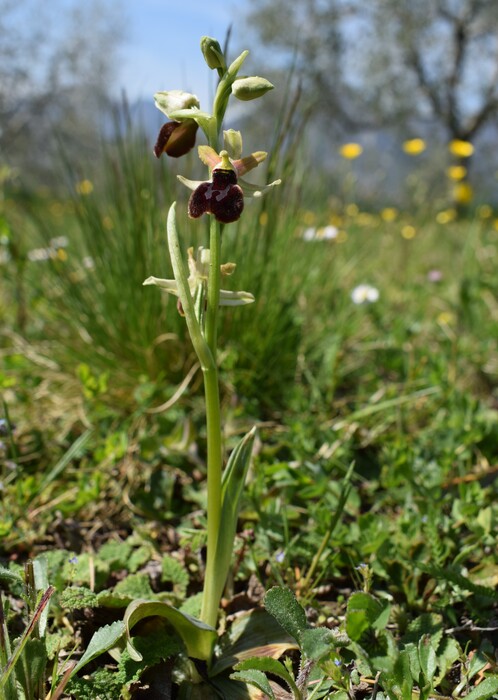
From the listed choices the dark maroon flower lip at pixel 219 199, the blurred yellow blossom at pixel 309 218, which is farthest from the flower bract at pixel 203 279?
the blurred yellow blossom at pixel 309 218

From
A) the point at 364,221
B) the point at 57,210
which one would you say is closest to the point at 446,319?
the point at 364,221

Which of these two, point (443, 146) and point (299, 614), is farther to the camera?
point (443, 146)

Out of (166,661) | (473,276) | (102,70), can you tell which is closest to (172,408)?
(166,661)

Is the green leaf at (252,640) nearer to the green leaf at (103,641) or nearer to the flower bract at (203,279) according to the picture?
the green leaf at (103,641)

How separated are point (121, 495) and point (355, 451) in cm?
64

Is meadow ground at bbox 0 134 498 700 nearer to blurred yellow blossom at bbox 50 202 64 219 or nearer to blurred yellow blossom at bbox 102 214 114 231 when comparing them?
blurred yellow blossom at bbox 102 214 114 231

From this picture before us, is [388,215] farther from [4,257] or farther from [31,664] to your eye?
[31,664]

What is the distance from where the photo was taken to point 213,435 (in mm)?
1001

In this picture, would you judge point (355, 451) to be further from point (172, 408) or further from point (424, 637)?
point (424, 637)

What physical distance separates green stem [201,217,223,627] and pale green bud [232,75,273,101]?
18 centimetres

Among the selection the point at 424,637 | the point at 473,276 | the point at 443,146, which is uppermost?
the point at 424,637

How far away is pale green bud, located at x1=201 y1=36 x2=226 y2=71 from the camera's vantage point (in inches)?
35.6

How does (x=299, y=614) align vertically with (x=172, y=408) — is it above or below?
above

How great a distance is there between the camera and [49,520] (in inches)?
57.3
